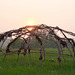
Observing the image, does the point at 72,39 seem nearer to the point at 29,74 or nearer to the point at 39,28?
the point at 39,28

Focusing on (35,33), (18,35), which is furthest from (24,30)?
(35,33)

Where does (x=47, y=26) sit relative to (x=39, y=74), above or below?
above

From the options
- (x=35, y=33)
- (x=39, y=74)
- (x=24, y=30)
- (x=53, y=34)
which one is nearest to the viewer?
(x=39, y=74)

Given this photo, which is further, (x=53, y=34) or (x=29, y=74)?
(x=53, y=34)

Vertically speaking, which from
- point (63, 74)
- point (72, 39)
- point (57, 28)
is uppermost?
point (57, 28)

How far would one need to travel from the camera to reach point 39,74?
6621 mm

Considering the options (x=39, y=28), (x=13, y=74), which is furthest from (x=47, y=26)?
(x=13, y=74)

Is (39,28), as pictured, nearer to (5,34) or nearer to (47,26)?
(47,26)

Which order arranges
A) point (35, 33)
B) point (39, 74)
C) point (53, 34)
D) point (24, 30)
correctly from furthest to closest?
1. point (24, 30)
2. point (35, 33)
3. point (53, 34)
4. point (39, 74)

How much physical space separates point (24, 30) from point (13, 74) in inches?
147

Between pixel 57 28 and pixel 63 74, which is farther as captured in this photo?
pixel 57 28

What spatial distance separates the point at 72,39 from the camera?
9.06 meters

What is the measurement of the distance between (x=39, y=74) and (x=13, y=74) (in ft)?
3.92

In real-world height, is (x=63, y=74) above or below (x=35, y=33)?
below
